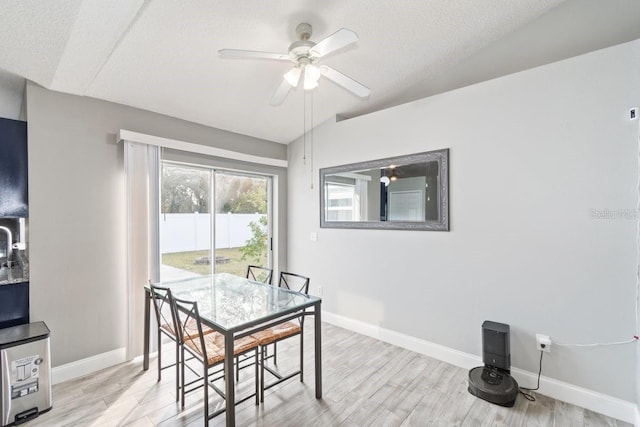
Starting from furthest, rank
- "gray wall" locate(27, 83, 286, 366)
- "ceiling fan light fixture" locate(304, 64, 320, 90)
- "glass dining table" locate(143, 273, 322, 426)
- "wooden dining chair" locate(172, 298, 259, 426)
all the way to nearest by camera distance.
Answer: "gray wall" locate(27, 83, 286, 366) < "ceiling fan light fixture" locate(304, 64, 320, 90) < "wooden dining chair" locate(172, 298, 259, 426) < "glass dining table" locate(143, 273, 322, 426)

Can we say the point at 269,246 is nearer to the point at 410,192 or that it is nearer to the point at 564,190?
the point at 410,192

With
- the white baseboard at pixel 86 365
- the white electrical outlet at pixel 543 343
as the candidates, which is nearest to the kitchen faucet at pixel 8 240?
the white baseboard at pixel 86 365

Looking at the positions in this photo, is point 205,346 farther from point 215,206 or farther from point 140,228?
point 215,206

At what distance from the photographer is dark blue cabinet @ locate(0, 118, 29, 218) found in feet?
7.29

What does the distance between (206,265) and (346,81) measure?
8.80 feet

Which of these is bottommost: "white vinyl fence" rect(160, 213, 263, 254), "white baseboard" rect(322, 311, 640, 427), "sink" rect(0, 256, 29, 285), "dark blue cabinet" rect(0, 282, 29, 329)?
"white baseboard" rect(322, 311, 640, 427)

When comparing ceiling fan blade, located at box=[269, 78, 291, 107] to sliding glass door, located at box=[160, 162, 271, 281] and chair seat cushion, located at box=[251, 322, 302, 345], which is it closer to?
sliding glass door, located at box=[160, 162, 271, 281]

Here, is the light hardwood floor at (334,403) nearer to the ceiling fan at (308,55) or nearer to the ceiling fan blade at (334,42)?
the ceiling fan at (308,55)

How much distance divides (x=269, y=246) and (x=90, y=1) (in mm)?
3164

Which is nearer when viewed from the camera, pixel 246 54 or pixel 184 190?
pixel 246 54

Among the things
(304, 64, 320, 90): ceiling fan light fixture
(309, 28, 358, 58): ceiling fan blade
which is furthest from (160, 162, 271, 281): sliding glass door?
(309, 28, 358, 58): ceiling fan blade

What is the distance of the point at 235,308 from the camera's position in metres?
2.08

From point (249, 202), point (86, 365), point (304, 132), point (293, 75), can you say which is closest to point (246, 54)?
point (293, 75)

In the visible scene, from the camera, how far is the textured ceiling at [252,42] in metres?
1.91
